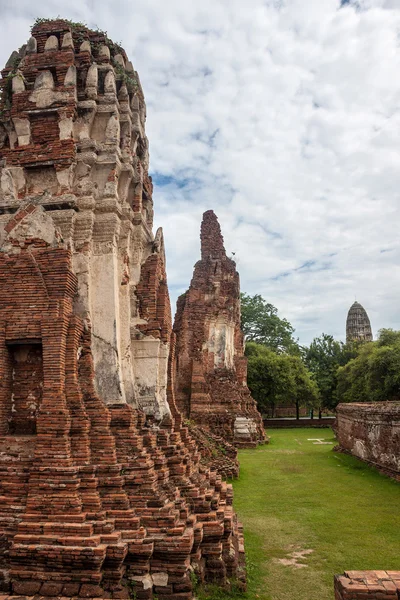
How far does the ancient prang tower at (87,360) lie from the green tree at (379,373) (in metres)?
23.1

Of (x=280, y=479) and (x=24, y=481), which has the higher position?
(x=24, y=481)

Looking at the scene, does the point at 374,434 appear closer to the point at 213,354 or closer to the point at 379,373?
the point at 213,354

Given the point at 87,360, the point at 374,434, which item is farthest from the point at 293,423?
the point at 87,360

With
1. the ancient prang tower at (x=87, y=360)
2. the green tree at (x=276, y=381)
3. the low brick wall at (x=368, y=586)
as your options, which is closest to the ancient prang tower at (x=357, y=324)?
the green tree at (x=276, y=381)

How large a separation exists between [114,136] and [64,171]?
1148 mm

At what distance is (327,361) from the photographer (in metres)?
53.0

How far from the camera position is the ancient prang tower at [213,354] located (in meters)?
22.2

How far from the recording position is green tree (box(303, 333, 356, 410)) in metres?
46.8

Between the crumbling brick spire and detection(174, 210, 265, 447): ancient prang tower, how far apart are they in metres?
0.05

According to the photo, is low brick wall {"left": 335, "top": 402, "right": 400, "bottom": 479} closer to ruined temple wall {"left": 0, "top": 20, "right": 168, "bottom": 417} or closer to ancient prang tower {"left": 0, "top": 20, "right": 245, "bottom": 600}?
ancient prang tower {"left": 0, "top": 20, "right": 245, "bottom": 600}

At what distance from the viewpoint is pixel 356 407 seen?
1981 cm

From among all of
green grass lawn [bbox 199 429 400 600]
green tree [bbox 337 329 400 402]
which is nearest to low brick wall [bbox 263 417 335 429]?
green tree [bbox 337 329 400 402]

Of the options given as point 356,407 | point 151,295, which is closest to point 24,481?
point 151,295

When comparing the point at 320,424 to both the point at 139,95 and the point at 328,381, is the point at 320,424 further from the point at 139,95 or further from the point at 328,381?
the point at 139,95
